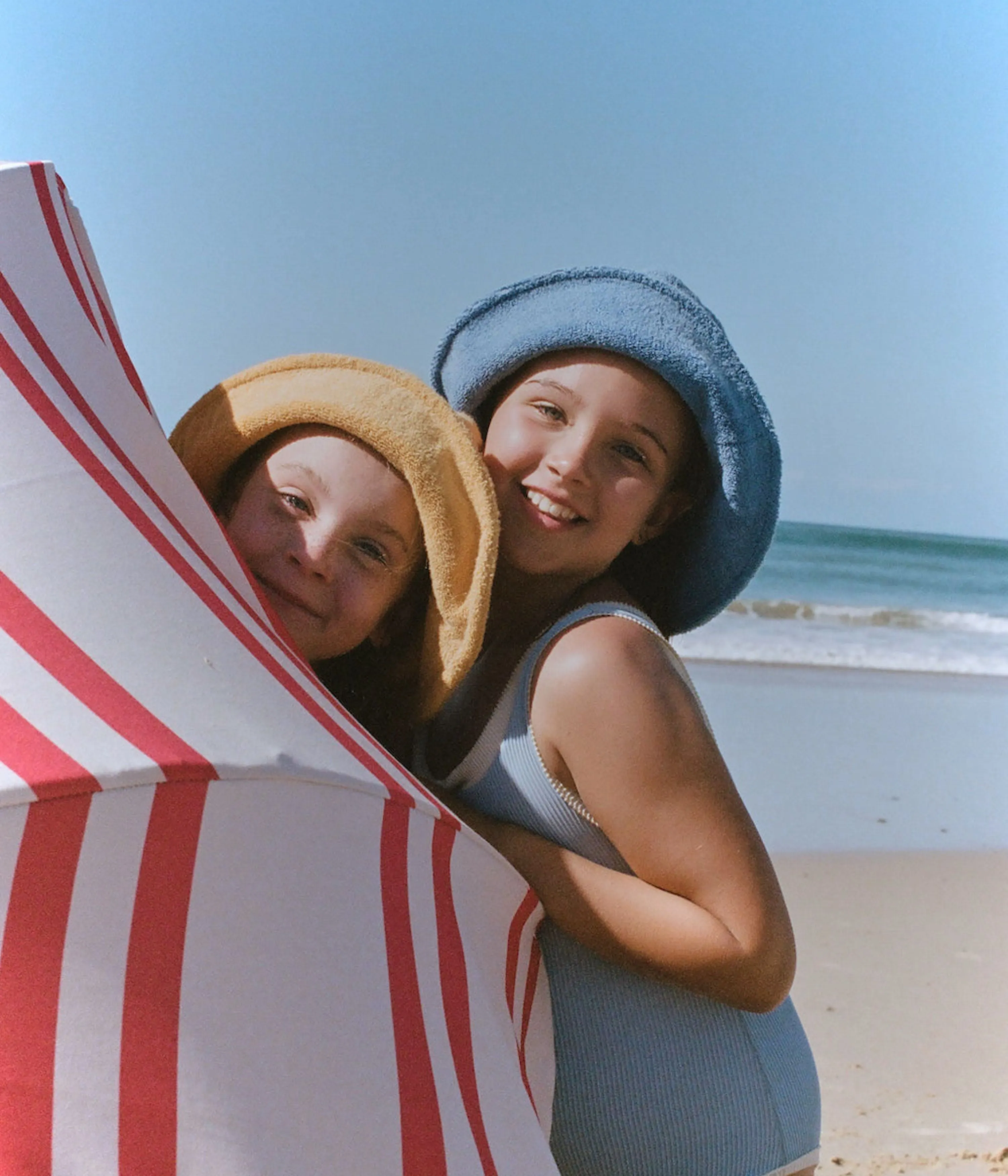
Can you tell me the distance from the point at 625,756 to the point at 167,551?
28.7 inches

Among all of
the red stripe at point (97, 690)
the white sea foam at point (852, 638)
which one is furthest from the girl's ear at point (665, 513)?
the white sea foam at point (852, 638)

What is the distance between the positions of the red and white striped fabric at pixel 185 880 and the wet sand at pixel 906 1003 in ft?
9.24

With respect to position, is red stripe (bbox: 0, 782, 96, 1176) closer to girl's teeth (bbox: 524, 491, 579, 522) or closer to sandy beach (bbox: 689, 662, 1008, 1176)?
girl's teeth (bbox: 524, 491, 579, 522)

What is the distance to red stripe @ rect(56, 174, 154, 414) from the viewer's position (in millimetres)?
1538

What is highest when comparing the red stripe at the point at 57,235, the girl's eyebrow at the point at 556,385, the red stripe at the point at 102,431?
the red stripe at the point at 57,235


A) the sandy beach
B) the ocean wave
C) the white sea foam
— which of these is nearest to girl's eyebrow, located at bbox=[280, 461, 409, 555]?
the sandy beach

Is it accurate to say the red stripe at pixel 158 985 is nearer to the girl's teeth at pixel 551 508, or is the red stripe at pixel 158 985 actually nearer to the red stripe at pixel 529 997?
the red stripe at pixel 529 997

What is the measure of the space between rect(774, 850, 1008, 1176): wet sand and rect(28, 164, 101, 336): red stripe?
10.4 ft

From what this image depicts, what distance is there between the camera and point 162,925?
1.11 meters

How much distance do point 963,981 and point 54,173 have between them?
4461 mm

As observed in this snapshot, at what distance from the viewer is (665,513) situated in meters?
2.37

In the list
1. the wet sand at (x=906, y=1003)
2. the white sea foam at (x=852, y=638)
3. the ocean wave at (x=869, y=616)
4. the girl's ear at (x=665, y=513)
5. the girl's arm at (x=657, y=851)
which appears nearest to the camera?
the girl's arm at (x=657, y=851)

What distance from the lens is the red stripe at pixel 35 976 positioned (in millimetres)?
1036

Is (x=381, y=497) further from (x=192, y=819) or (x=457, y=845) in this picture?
(x=192, y=819)
